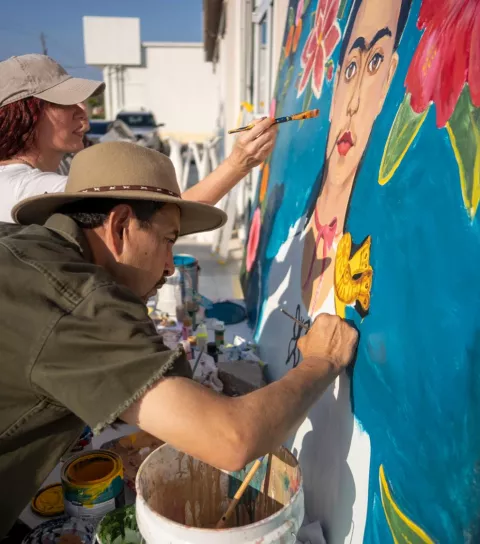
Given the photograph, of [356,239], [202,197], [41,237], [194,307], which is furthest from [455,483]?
[194,307]

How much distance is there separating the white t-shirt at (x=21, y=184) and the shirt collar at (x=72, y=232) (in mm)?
648

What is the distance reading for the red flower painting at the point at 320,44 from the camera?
2127 millimetres

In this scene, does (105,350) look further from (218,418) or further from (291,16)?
(291,16)

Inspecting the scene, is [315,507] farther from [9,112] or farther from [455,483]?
[9,112]

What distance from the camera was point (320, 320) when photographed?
1461 millimetres

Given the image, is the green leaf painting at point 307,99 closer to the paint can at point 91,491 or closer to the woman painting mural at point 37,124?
the woman painting mural at point 37,124

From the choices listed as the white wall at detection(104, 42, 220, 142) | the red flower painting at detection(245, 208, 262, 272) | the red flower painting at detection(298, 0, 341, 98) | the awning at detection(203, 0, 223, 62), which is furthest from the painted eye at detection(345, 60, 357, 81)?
the white wall at detection(104, 42, 220, 142)

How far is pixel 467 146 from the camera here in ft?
3.13

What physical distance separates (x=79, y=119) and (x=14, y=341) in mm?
1510

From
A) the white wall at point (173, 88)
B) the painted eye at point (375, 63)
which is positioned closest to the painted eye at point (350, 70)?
the painted eye at point (375, 63)

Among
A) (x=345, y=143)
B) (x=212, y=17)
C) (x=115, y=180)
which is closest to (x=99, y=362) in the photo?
(x=115, y=180)

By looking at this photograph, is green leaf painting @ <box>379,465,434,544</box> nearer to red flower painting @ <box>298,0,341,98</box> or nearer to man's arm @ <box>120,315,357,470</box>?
man's arm @ <box>120,315,357,470</box>

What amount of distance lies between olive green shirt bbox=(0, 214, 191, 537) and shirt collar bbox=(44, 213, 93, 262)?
0.28 ft

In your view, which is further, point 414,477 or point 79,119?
point 79,119
